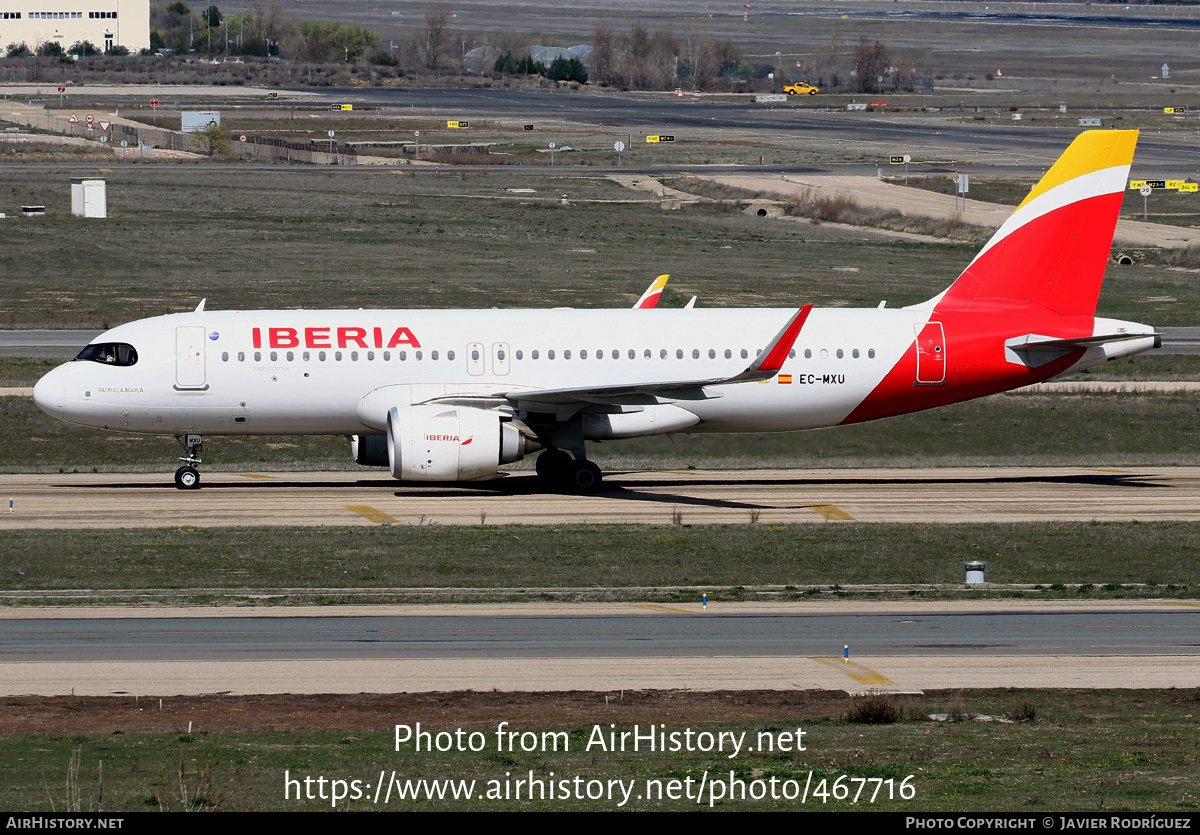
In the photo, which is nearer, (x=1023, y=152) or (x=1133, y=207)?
(x=1133, y=207)

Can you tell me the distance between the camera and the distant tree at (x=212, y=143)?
5566 inches

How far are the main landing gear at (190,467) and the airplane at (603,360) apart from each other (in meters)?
0.06

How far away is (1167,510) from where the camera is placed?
3956 cm

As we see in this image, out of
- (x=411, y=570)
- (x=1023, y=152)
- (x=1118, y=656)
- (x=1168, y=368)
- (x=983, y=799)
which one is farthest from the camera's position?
(x=1023, y=152)

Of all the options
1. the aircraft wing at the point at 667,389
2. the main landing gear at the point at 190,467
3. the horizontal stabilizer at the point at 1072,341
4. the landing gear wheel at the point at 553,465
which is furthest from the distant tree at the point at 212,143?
the horizontal stabilizer at the point at 1072,341

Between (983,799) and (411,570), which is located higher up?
(983,799)

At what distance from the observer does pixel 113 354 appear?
41.6m

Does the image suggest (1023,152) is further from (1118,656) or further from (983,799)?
(983,799)

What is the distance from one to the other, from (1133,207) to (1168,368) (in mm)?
53831

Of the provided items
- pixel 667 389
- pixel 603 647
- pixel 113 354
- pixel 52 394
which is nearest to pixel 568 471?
pixel 667 389

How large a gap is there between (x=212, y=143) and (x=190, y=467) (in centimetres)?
10546

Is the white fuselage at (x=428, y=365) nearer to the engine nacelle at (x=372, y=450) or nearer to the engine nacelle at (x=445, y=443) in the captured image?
the engine nacelle at (x=372, y=450)

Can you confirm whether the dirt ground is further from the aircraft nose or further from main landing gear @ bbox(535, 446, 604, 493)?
the aircraft nose

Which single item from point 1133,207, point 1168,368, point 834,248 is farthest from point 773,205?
point 1168,368
